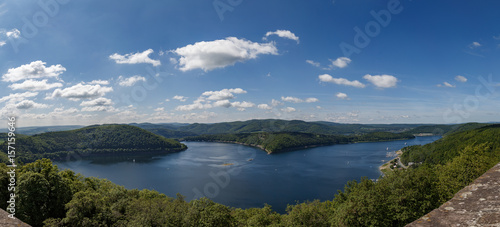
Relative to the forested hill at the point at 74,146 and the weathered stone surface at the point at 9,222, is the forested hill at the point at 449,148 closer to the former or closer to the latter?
the weathered stone surface at the point at 9,222

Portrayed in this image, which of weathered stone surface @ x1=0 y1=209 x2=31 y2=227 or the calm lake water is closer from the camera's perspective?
weathered stone surface @ x1=0 y1=209 x2=31 y2=227

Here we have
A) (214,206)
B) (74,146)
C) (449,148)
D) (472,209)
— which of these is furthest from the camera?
(74,146)

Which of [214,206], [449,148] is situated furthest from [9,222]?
[449,148]

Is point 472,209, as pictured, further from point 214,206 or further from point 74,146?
point 74,146

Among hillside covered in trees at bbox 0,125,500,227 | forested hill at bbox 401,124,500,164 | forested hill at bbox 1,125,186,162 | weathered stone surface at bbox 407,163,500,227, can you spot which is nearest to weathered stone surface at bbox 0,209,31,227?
weathered stone surface at bbox 407,163,500,227

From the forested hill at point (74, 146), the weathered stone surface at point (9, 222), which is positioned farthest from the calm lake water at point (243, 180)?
the weathered stone surface at point (9, 222)

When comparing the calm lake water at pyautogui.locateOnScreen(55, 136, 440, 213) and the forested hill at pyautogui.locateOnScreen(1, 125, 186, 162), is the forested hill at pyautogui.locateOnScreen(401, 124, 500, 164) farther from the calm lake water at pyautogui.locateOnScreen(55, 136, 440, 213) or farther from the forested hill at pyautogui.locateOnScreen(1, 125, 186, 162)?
the forested hill at pyautogui.locateOnScreen(1, 125, 186, 162)

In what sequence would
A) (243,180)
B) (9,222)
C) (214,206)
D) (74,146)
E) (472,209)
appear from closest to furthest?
1. (472,209)
2. (9,222)
3. (214,206)
4. (243,180)
5. (74,146)

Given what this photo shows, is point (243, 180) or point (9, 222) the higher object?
point (9, 222)
